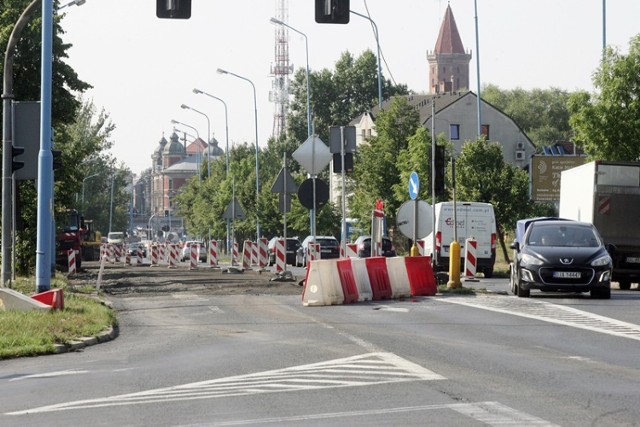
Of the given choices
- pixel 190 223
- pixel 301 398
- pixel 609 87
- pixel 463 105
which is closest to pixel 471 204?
pixel 609 87

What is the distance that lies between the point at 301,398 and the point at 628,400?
8.08 feet

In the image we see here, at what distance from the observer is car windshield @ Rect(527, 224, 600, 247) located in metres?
26.8

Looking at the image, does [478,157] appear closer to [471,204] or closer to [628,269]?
[471,204]

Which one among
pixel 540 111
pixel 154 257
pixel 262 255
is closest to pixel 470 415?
pixel 262 255

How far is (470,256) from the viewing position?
33.4 m

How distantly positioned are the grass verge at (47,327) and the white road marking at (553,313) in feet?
21.4

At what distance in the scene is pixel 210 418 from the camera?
9203 millimetres

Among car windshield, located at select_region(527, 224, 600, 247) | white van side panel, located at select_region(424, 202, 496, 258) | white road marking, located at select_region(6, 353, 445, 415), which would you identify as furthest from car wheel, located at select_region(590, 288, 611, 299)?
white van side panel, located at select_region(424, 202, 496, 258)

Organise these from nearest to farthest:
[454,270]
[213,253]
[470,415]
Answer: [470,415] < [454,270] < [213,253]

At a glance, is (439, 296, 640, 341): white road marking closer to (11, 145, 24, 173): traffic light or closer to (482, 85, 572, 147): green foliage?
(11, 145, 24, 173): traffic light

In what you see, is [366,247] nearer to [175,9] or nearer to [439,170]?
[439,170]

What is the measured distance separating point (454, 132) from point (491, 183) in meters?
50.0

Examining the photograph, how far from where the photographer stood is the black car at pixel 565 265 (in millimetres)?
25641

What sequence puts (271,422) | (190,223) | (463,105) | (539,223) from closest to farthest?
(271,422)
(539,223)
(463,105)
(190,223)
